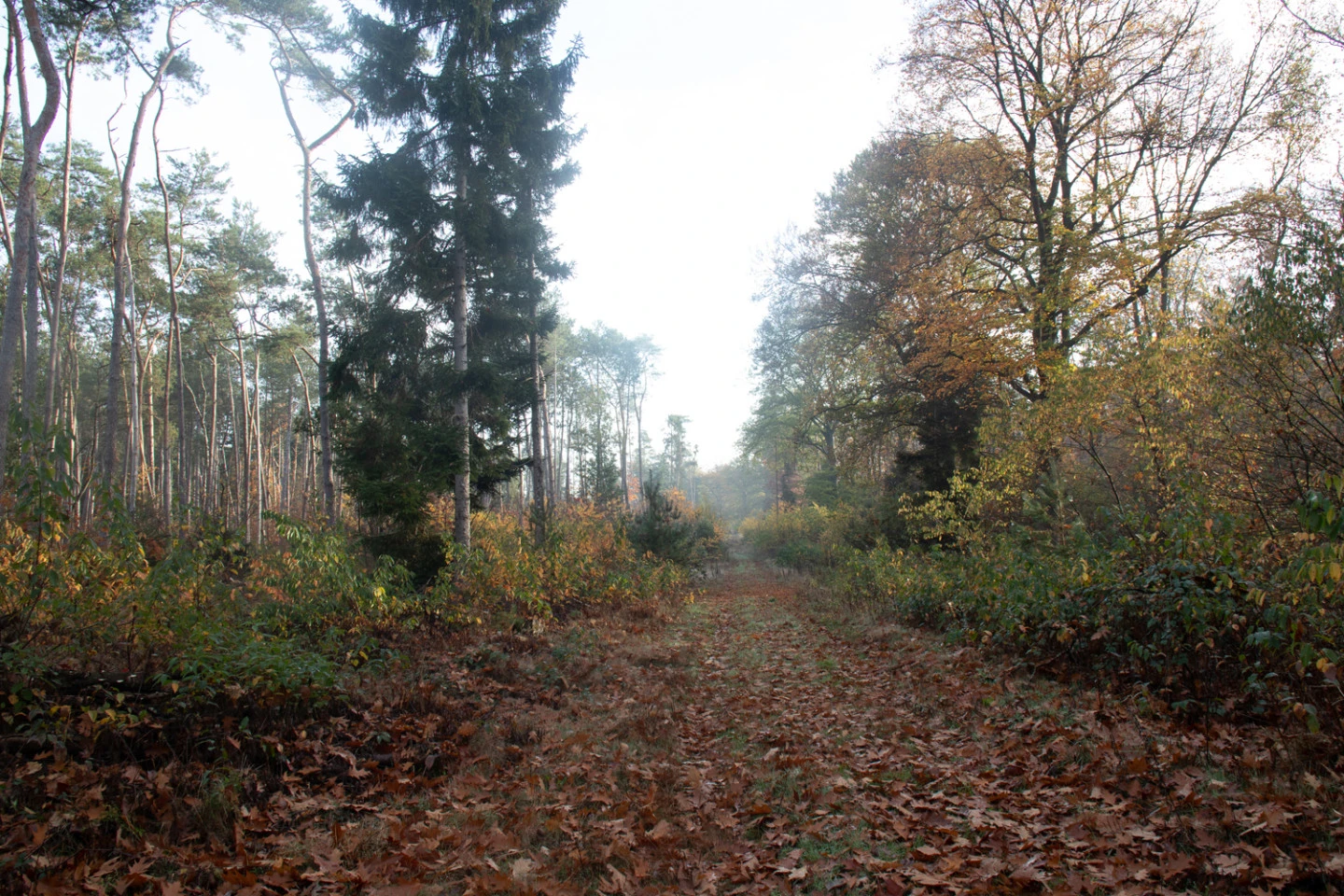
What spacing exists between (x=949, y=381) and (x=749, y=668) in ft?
26.4

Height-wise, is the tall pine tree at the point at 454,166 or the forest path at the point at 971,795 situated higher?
the tall pine tree at the point at 454,166

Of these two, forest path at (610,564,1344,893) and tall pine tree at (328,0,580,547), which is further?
tall pine tree at (328,0,580,547)

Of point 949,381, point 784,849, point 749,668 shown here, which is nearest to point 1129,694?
point 784,849

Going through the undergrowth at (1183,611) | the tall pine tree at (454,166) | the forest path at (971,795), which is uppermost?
the tall pine tree at (454,166)

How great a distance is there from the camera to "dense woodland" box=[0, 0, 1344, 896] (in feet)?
11.9

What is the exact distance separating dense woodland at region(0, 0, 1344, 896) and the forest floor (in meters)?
0.04

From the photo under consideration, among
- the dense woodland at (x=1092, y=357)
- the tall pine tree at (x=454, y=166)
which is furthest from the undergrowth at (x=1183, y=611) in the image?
the tall pine tree at (x=454, y=166)

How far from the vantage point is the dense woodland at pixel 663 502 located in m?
3.62

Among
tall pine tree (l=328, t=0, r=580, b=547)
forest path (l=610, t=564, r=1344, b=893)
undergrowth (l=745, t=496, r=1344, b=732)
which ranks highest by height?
tall pine tree (l=328, t=0, r=580, b=547)

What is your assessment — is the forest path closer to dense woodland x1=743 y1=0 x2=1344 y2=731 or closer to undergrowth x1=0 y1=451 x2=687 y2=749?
dense woodland x1=743 y1=0 x2=1344 y2=731

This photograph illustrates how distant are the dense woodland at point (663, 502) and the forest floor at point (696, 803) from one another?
0.12 ft

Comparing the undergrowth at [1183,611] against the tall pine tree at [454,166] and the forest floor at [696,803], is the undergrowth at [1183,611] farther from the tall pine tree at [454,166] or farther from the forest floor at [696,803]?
the tall pine tree at [454,166]

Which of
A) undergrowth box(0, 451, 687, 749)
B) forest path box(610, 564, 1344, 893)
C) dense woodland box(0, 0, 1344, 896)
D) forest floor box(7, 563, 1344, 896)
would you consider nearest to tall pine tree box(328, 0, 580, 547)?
dense woodland box(0, 0, 1344, 896)

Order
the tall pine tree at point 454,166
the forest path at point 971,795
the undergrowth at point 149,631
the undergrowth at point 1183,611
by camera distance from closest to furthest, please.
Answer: the forest path at point 971,795
the undergrowth at point 149,631
the undergrowth at point 1183,611
the tall pine tree at point 454,166
